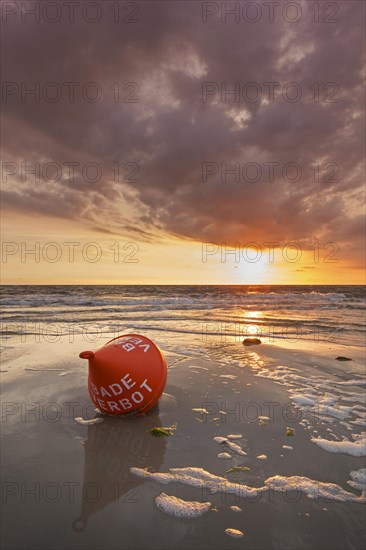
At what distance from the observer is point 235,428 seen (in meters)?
4.49

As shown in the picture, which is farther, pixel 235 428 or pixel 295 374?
pixel 295 374

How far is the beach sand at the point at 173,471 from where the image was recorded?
2.62 meters

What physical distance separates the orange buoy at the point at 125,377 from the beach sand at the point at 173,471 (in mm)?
275

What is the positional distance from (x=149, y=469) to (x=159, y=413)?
58.0 inches

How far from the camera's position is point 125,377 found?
174 inches

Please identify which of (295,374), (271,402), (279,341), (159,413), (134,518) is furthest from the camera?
(279,341)

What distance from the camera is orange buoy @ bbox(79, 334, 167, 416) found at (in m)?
4.39

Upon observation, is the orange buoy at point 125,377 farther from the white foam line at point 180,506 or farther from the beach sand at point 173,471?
the white foam line at point 180,506

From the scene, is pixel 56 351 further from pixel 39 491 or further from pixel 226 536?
pixel 226 536

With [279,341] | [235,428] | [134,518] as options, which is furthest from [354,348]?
[134,518]

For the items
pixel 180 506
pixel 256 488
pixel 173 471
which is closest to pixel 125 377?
pixel 173 471

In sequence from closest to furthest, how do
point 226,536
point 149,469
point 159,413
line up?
point 226,536 < point 149,469 < point 159,413

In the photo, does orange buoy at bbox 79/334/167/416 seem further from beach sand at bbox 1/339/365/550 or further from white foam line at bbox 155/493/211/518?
white foam line at bbox 155/493/211/518

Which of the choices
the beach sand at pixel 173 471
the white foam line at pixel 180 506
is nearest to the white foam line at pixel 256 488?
the beach sand at pixel 173 471
